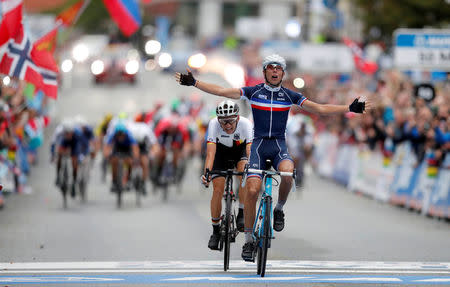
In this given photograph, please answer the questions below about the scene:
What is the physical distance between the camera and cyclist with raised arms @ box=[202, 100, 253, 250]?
11727 millimetres

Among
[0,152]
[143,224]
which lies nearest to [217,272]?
[143,224]

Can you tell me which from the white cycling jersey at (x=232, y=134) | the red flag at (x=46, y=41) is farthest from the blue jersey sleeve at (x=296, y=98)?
the red flag at (x=46, y=41)

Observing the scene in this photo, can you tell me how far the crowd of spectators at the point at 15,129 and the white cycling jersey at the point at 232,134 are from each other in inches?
246

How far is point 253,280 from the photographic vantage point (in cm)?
1050

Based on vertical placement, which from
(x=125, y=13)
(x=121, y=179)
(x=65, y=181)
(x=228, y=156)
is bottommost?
(x=65, y=181)

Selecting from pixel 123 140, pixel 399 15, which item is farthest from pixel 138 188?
pixel 399 15

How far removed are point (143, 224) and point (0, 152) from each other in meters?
3.93

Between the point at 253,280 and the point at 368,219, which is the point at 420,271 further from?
the point at 368,219

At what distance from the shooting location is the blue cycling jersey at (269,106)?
435 inches

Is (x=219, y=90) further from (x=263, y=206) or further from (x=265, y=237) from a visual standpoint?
(x=265, y=237)

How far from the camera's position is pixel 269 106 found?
36.2 ft

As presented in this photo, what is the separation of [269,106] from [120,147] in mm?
9328

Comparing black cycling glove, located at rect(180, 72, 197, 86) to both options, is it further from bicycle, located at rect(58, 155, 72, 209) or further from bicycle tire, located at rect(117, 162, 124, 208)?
bicycle, located at rect(58, 155, 72, 209)

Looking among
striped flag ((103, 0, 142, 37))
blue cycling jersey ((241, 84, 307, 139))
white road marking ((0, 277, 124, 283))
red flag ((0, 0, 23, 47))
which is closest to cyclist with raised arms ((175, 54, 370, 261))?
blue cycling jersey ((241, 84, 307, 139))
